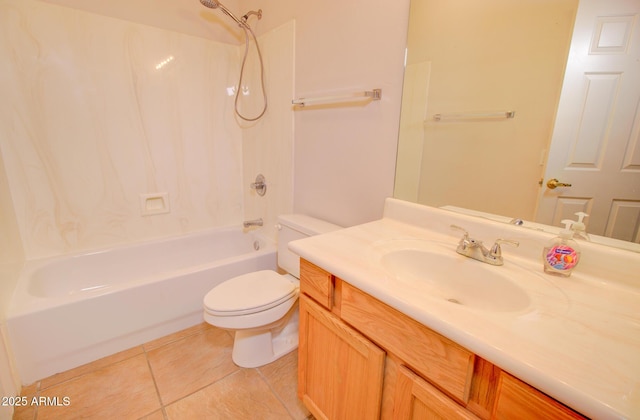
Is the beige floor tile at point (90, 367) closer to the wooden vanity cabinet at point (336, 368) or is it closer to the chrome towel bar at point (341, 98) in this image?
the wooden vanity cabinet at point (336, 368)

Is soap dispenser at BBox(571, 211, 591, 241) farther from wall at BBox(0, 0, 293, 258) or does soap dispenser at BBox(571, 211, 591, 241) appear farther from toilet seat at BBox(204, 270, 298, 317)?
wall at BBox(0, 0, 293, 258)

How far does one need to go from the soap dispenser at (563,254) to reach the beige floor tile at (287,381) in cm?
113

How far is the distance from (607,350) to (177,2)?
2.67 meters

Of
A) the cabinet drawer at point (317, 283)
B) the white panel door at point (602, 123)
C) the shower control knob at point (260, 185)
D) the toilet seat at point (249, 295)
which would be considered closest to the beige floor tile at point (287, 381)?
the toilet seat at point (249, 295)

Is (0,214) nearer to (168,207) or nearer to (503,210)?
(168,207)

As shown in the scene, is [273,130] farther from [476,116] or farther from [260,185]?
[476,116]

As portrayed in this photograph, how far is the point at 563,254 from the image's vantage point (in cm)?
79

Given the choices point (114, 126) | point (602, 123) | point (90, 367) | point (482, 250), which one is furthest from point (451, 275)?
point (114, 126)

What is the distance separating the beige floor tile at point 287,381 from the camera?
50.1 inches

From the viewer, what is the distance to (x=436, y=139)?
120cm

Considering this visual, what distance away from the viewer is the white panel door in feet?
2.46

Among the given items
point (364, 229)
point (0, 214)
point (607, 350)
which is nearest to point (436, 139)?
point (364, 229)

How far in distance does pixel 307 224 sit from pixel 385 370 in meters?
0.92

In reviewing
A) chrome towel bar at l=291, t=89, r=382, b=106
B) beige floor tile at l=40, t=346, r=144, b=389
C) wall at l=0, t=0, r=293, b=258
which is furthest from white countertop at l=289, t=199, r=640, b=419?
beige floor tile at l=40, t=346, r=144, b=389
